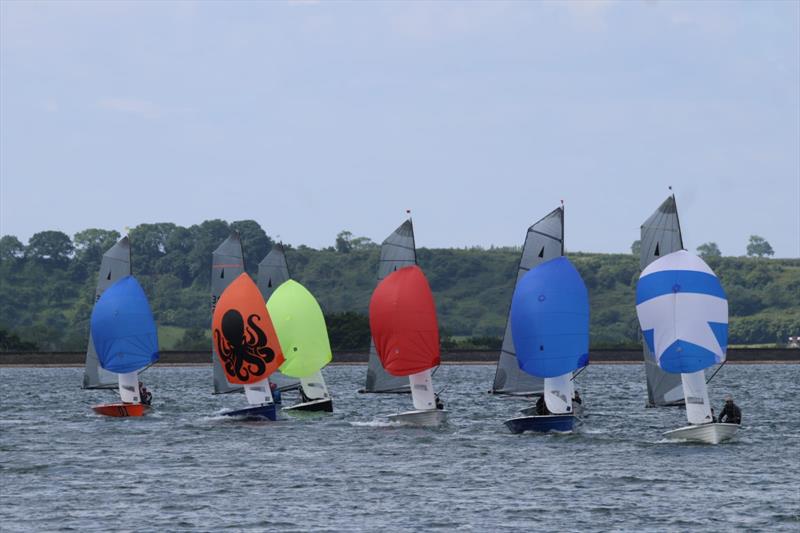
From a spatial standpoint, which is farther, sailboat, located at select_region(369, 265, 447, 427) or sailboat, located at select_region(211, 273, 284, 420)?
sailboat, located at select_region(211, 273, 284, 420)

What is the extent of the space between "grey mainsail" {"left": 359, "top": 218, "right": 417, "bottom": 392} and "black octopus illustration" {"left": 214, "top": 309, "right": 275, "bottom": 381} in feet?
15.0

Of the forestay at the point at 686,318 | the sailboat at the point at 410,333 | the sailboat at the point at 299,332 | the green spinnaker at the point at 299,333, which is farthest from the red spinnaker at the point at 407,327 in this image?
the forestay at the point at 686,318

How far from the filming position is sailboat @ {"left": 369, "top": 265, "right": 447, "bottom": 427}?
56625 mm

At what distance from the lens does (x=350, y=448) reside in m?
54.2

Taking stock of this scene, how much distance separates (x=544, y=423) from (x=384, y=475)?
372 inches

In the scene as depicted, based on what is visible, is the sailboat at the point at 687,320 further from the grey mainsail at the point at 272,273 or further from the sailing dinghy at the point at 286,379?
the grey mainsail at the point at 272,273

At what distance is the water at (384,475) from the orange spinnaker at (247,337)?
8.56ft

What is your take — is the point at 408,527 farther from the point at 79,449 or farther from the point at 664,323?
the point at 79,449

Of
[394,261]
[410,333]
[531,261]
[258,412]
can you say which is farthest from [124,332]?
[531,261]

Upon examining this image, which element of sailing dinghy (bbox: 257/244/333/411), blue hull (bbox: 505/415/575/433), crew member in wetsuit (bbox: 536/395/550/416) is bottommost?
blue hull (bbox: 505/415/575/433)

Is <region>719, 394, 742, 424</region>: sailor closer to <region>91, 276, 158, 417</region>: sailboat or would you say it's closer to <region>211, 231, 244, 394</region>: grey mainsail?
<region>211, 231, 244, 394</region>: grey mainsail

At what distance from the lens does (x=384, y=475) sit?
4631cm

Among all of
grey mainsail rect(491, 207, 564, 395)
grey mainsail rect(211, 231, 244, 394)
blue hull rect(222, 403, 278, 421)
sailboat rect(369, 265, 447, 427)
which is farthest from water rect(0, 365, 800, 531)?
grey mainsail rect(491, 207, 564, 395)

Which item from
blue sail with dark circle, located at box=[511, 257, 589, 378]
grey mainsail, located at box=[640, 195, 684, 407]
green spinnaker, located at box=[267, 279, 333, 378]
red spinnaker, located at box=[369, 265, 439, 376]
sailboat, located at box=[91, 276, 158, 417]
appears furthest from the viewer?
sailboat, located at box=[91, 276, 158, 417]
